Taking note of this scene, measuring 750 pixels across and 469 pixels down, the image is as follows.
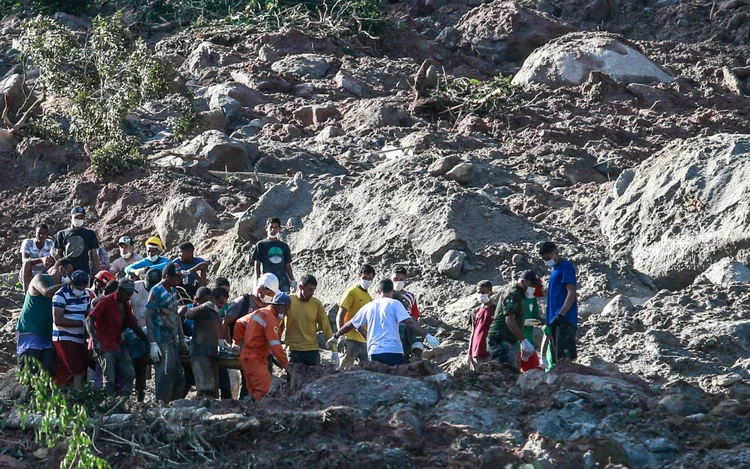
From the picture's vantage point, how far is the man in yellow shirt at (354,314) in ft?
35.4

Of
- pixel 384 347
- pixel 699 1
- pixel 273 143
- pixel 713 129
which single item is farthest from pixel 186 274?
pixel 699 1

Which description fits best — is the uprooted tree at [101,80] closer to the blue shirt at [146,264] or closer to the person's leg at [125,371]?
the blue shirt at [146,264]

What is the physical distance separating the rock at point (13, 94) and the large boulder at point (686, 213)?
10294 mm

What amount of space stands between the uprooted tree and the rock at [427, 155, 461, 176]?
14.5 ft

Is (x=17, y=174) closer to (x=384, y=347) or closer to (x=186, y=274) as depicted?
(x=186, y=274)

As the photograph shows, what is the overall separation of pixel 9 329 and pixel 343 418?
5952 millimetres

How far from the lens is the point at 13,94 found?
19406 millimetres

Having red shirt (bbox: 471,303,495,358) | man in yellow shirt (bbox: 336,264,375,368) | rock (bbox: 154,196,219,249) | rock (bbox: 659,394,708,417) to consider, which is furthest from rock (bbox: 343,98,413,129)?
rock (bbox: 659,394,708,417)

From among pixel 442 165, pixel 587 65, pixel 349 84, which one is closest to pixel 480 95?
pixel 587 65

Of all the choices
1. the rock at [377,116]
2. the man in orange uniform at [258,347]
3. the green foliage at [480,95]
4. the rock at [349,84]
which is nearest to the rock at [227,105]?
the rock at [377,116]

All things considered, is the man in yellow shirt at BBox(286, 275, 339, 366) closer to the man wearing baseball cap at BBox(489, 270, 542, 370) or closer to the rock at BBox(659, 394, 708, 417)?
the man wearing baseball cap at BBox(489, 270, 542, 370)

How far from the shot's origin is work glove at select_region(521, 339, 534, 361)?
10158 mm

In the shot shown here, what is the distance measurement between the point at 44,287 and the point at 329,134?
Answer: 9.05m

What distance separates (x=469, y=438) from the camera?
26.8 ft
